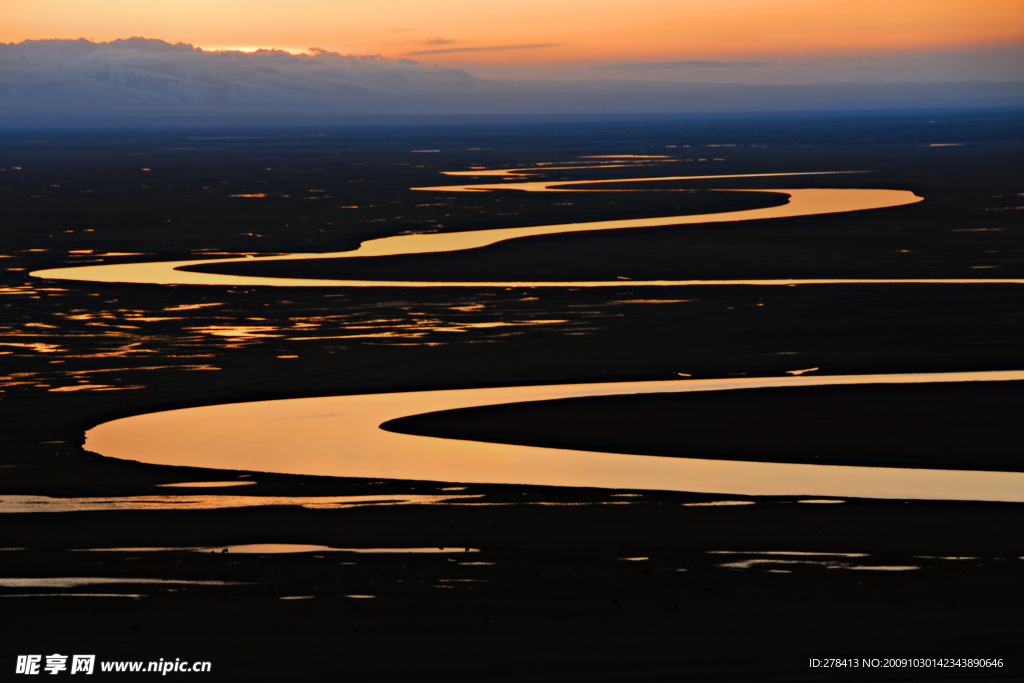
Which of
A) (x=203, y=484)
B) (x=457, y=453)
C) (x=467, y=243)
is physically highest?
(x=203, y=484)

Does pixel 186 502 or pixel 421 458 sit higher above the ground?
pixel 186 502

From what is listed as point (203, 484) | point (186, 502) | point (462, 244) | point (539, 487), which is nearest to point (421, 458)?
point (539, 487)

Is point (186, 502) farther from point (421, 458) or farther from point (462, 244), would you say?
point (462, 244)

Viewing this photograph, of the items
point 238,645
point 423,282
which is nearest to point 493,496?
point 238,645

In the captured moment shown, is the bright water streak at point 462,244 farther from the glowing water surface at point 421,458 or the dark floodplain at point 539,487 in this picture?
the glowing water surface at point 421,458

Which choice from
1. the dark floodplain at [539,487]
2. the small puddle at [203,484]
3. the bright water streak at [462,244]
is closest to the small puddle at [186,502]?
the dark floodplain at [539,487]

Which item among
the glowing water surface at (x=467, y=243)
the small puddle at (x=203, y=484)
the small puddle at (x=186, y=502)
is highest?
the small puddle at (x=186, y=502)
